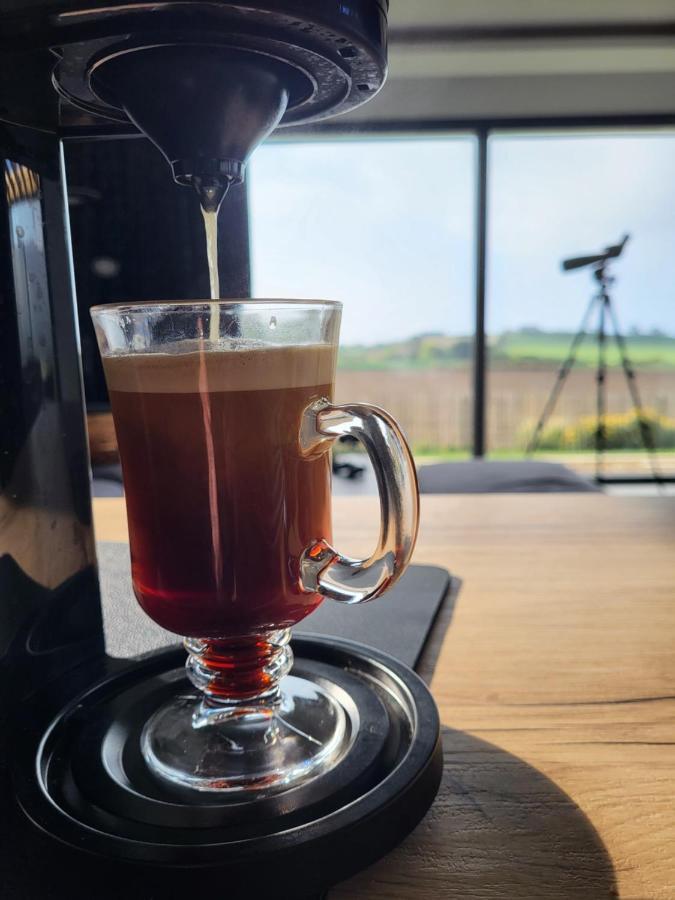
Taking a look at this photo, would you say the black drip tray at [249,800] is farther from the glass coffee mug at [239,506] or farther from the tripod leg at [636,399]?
the tripod leg at [636,399]

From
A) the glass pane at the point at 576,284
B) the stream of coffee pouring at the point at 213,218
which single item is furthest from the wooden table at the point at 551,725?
the glass pane at the point at 576,284

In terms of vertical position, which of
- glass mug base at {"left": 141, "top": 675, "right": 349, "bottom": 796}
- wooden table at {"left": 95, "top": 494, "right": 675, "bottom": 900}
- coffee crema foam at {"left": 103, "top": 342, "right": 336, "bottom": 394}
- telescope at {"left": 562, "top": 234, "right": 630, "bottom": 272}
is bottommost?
wooden table at {"left": 95, "top": 494, "right": 675, "bottom": 900}

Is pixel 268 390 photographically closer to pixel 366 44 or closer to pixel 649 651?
pixel 366 44

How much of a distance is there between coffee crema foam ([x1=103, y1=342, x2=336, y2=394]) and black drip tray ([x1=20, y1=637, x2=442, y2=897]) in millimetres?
192

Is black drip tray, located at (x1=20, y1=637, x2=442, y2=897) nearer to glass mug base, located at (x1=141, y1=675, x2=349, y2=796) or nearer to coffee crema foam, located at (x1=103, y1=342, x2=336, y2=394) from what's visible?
glass mug base, located at (x1=141, y1=675, x2=349, y2=796)

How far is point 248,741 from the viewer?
0.40m

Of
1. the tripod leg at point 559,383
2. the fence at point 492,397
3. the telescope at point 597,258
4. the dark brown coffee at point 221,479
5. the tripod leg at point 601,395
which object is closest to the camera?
the dark brown coffee at point 221,479

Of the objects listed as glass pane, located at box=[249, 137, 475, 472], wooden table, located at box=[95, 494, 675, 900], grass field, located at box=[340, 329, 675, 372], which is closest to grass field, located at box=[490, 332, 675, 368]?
grass field, located at box=[340, 329, 675, 372]

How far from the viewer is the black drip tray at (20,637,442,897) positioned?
294mm

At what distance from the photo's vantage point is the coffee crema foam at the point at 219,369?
39cm

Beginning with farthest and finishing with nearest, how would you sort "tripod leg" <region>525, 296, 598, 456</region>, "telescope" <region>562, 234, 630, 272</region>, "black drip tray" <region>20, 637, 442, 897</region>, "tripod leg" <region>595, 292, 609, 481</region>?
"tripod leg" <region>525, 296, 598, 456</region> → "tripod leg" <region>595, 292, 609, 481</region> → "telescope" <region>562, 234, 630, 272</region> → "black drip tray" <region>20, 637, 442, 897</region>

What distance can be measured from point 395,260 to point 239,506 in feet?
13.6

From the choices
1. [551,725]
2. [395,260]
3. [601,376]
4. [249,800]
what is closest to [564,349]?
[601,376]

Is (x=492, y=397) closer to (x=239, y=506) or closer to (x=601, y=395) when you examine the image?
(x=601, y=395)
